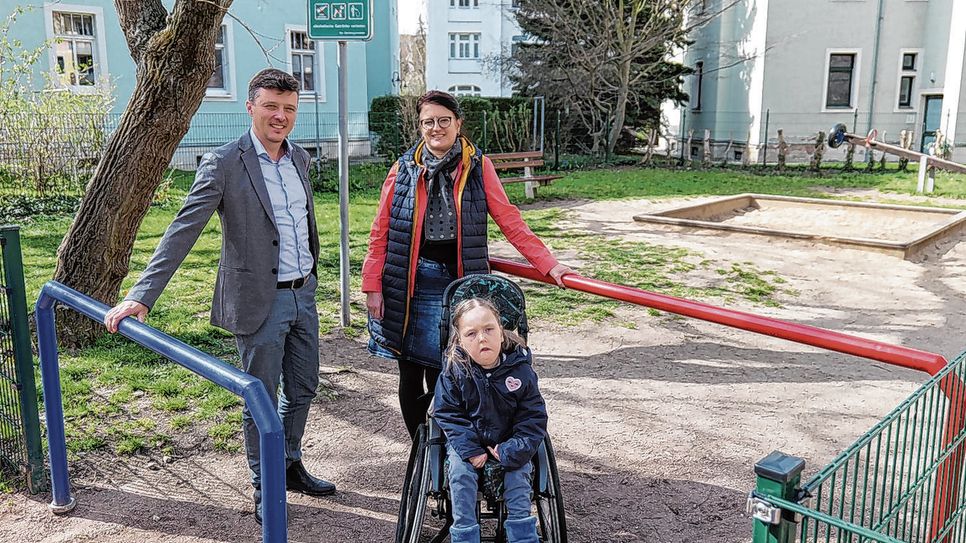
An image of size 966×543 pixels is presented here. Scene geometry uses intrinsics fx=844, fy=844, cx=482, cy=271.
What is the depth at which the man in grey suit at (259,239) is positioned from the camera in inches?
128

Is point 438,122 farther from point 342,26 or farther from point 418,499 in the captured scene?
point 342,26

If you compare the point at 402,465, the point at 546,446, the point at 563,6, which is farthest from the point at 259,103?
the point at 563,6

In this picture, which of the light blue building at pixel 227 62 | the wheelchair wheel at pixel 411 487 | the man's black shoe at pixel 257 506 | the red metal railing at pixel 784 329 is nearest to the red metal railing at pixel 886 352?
the red metal railing at pixel 784 329

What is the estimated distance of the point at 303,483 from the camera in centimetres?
388

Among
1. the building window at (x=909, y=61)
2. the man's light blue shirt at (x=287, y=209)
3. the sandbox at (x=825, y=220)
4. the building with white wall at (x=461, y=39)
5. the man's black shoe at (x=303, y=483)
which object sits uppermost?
the building with white wall at (x=461, y=39)

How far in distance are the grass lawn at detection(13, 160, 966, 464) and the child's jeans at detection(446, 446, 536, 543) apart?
1.97 meters

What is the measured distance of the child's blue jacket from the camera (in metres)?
2.96

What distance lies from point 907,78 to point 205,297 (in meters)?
24.2

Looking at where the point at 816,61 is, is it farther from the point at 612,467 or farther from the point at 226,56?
the point at 612,467

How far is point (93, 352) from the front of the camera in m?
5.74

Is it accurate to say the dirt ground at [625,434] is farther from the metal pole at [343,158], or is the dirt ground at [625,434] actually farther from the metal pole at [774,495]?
the metal pole at [774,495]

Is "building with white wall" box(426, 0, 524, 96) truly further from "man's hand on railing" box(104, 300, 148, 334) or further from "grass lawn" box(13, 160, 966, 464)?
"man's hand on railing" box(104, 300, 148, 334)

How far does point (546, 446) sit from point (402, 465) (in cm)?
140

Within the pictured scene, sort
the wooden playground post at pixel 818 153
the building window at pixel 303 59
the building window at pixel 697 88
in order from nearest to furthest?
the wooden playground post at pixel 818 153, the building window at pixel 303 59, the building window at pixel 697 88
